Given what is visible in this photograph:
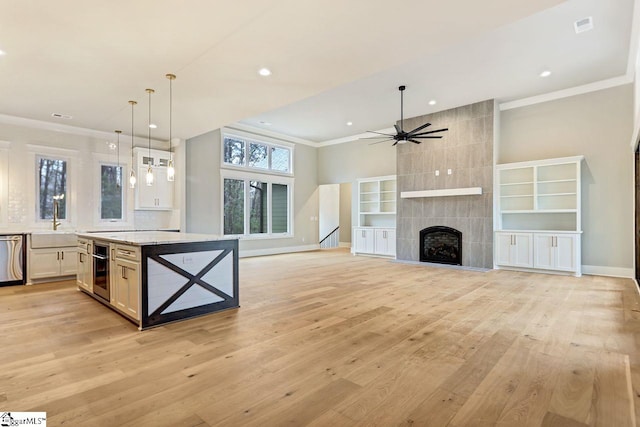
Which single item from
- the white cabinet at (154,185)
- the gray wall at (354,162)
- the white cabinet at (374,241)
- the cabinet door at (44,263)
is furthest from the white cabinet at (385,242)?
the cabinet door at (44,263)

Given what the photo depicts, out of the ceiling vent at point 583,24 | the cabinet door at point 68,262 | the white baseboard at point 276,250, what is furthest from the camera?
the white baseboard at point 276,250

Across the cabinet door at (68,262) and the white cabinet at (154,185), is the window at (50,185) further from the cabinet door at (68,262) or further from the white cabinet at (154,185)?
the white cabinet at (154,185)

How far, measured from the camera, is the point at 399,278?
6031mm

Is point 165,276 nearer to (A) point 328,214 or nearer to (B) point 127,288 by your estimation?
(B) point 127,288

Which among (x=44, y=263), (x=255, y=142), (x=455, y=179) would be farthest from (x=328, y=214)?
(x=44, y=263)

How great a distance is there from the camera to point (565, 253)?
620 centimetres

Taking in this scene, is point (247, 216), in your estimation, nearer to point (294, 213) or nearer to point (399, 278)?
point (294, 213)

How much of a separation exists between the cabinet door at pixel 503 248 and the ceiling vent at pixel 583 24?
12.8 feet

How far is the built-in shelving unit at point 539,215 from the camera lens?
20.4ft

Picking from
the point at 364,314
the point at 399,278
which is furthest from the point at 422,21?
the point at 399,278

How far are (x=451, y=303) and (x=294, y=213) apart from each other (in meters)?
6.85

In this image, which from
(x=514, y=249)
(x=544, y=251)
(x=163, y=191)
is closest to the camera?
(x=544, y=251)

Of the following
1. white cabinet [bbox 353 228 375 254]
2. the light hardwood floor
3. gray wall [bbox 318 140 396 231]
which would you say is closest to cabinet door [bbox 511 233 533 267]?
the light hardwood floor

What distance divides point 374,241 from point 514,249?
3.53 m
